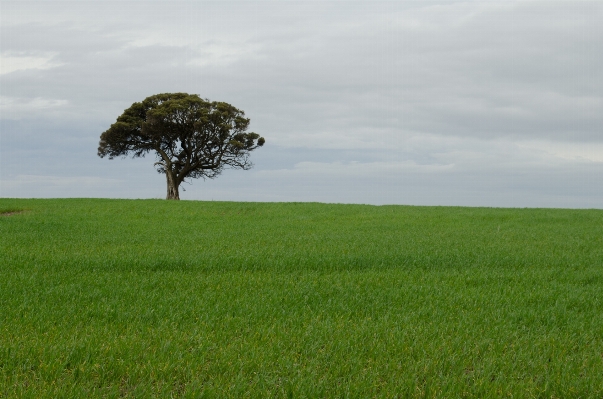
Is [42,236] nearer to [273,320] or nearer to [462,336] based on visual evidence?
[273,320]

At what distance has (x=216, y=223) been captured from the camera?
25391mm

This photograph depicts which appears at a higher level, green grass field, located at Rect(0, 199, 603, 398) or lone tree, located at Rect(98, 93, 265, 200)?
lone tree, located at Rect(98, 93, 265, 200)

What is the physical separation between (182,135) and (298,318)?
40.0m

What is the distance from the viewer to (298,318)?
25.4 feet

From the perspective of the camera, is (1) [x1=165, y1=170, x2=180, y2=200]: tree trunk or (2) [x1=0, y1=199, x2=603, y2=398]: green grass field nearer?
(2) [x1=0, y1=199, x2=603, y2=398]: green grass field

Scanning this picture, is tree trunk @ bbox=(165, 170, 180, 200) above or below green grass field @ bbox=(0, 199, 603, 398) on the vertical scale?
above

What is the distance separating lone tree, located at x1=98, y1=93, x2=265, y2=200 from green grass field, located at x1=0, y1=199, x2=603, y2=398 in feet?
90.5

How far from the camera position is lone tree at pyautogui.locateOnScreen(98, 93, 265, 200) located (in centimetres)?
4422

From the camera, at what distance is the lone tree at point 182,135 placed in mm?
44219

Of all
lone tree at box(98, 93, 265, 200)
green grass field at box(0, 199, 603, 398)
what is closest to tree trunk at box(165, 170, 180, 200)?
lone tree at box(98, 93, 265, 200)

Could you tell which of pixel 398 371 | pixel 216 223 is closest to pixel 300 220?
pixel 216 223

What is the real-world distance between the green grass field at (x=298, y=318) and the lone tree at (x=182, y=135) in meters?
27.6

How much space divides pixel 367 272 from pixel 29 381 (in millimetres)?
7961

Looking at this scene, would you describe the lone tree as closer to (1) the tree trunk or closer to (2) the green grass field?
(1) the tree trunk
